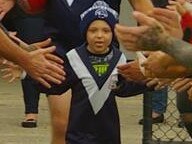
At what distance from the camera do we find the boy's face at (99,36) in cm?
538

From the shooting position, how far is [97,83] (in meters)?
5.44

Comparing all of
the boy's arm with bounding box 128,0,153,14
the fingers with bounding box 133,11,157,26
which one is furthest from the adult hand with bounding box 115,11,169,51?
the boy's arm with bounding box 128,0,153,14

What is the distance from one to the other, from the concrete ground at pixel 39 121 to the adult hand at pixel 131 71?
2809mm

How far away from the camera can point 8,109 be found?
9.49m

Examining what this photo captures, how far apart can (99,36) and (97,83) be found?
300 mm

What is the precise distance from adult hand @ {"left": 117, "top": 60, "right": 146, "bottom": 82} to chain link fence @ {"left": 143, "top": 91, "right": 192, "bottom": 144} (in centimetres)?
144

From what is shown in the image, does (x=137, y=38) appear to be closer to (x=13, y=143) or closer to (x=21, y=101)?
(x=13, y=143)

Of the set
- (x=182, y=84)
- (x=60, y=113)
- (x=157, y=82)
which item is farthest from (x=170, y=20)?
(x=60, y=113)

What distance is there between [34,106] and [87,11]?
3.07 metres

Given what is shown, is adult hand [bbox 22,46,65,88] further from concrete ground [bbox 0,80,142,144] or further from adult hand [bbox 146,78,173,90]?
concrete ground [bbox 0,80,142,144]

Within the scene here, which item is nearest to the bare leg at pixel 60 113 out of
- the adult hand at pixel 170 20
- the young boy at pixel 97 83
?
the young boy at pixel 97 83

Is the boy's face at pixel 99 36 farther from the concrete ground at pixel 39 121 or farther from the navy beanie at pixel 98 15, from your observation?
the concrete ground at pixel 39 121

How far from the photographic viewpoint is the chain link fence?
662 centimetres

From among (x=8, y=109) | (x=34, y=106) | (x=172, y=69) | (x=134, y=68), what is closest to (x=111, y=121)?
(x=134, y=68)
